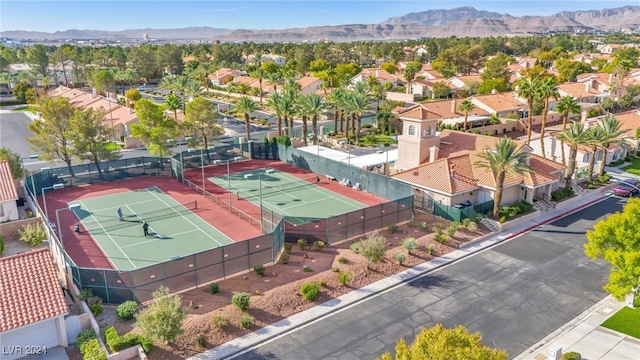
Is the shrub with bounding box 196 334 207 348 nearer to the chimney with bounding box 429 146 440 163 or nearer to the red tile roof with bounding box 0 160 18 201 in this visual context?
the red tile roof with bounding box 0 160 18 201

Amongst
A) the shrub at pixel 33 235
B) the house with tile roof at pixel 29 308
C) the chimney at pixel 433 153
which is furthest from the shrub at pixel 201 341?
the chimney at pixel 433 153

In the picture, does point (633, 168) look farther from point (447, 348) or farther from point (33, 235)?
point (33, 235)

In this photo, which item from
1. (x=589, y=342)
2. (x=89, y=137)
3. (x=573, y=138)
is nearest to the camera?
(x=589, y=342)

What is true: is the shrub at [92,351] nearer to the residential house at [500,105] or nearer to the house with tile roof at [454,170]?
the house with tile roof at [454,170]

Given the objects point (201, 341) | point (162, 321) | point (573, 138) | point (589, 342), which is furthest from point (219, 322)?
point (573, 138)

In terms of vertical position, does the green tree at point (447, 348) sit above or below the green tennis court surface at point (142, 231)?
above
